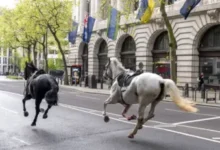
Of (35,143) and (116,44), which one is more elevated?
(116,44)

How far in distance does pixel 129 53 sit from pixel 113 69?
1299 inches

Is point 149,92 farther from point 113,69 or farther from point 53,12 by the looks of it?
point 53,12

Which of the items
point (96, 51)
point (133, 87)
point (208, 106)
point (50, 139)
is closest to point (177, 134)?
point (133, 87)

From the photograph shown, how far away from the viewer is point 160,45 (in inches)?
1501

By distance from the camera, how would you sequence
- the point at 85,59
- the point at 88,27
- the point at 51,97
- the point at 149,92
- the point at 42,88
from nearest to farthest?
the point at 149,92
the point at 51,97
the point at 42,88
the point at 88,27
the point at 85,59

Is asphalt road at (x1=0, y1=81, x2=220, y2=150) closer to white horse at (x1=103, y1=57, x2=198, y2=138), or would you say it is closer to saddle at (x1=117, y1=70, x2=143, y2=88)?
white horse at (x1=103, y1=57, x2=198, y2=138)

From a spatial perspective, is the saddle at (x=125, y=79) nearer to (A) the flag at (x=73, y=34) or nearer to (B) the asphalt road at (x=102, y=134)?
(B) the asphalt road at (x=102, y=134)

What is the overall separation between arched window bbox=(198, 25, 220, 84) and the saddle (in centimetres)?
2334

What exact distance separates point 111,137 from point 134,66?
33.3 meters

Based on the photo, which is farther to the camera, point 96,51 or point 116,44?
point 96,51

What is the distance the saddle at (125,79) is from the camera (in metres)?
9.65

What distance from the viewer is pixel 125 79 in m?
9.80

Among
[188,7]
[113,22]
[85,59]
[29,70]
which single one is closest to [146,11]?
[188,7]

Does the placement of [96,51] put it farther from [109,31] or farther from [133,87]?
[133,87]
